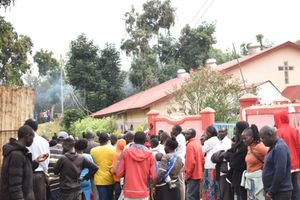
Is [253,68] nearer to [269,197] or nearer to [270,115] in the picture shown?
[270,115]

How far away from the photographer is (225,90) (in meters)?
20.4

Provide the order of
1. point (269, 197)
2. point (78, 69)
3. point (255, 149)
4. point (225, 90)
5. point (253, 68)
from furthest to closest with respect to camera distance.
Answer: point (78, 69)
point (253, 68)
point (225, 90)
point (255, 149)
point (269, 197)

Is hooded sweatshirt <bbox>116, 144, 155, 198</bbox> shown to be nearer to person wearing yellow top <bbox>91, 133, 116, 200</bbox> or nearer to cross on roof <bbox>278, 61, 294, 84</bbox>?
person wearing yellow top <bbox>91, 133, 116, 200</bbox>

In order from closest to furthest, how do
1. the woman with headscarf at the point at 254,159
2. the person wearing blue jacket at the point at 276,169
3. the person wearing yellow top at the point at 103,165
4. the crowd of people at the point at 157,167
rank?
1. the crowd of people at the point at 157,167
2. the person wearing blue jacket at the point at 276,169
3. the woman with headscarf at the point at 254,159
4. the person wearing yellow top at the point at 103,165

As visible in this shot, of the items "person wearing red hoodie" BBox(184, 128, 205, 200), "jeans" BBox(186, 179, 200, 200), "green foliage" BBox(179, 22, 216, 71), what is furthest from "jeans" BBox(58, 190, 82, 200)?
"green foliage" BBox(179, 22, 216, 71)

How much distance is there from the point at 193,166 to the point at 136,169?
238 centimetres

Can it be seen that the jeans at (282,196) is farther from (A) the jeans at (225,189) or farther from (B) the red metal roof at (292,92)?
(B) the red metal roof at (292,92)

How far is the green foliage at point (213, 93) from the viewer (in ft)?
65.2

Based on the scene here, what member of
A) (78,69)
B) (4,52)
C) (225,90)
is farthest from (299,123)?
(78,69)

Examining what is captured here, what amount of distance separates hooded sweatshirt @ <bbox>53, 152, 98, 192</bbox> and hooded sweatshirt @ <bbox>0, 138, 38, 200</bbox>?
1.61 m

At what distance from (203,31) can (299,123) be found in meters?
32.1

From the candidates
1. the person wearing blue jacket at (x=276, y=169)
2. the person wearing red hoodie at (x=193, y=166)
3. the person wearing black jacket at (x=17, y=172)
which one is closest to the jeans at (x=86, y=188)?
the person wearing red hoodie at (x=193, y=166)

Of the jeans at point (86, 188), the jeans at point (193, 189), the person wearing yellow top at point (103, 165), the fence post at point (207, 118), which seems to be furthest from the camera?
the fence post at point (207, 118)

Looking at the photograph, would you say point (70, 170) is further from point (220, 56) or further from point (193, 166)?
point (220, 56)
